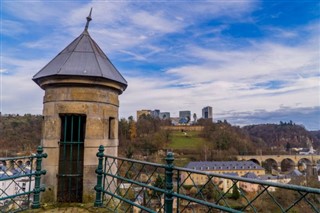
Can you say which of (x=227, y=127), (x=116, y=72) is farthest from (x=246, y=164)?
(x=116, y=72)

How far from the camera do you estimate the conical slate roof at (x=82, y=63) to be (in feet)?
12.8

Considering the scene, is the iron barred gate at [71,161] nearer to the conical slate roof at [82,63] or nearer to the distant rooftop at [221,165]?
the conical slate roof at [82,63]

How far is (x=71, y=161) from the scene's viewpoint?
161 inches

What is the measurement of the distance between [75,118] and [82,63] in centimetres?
98

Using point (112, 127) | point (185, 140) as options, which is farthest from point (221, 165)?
point (112, 127)

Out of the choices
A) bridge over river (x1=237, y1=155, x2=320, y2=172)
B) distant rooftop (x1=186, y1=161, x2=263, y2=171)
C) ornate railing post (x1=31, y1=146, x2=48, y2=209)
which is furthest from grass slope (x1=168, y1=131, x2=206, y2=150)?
ornate railing post (x1=31, y1=146, x2=48, y2=209)

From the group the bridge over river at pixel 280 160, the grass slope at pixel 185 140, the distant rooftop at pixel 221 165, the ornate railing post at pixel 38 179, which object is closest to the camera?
the ornate railing post at pixel 38 179

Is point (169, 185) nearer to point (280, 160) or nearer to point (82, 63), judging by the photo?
point (82, 63)

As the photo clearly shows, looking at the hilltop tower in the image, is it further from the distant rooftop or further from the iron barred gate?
the distant rooftop

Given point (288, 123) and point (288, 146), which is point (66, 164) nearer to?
point (288, 146)

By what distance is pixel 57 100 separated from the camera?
3947mm

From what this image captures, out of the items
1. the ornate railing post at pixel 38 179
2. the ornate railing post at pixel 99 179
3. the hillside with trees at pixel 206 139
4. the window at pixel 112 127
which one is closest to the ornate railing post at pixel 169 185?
the ornate railing post at pixel 99 179

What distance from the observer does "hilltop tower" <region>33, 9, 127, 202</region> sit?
12.7 ft

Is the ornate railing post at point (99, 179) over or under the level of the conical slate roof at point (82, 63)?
under
